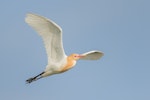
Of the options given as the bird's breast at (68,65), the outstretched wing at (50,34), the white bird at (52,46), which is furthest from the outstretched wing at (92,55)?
the outstretched wing at (50,34)

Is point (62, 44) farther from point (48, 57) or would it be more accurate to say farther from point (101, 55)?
point (101, 55)

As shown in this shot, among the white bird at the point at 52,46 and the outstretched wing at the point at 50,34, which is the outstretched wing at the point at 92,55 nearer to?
the white bird at the point at 52,46

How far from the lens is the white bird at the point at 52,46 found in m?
41.5

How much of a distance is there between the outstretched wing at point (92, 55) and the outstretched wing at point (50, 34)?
7.24 feet

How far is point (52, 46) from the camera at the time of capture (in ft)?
140

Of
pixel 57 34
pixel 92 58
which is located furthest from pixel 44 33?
pixel 92 58

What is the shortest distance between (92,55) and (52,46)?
353 centimetres

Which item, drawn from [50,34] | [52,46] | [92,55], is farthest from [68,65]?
[92,55]

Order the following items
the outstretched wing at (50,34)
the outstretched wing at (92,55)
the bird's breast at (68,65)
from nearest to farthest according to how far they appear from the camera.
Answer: the outstretched wing at (50,34) → the bird's breast at (68,65) → the outstretched wing at (92,55)

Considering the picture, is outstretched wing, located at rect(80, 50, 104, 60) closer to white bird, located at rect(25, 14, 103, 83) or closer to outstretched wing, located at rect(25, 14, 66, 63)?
white bird, located at rect(25, 14, 103, 83)

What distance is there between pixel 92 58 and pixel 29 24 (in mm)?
5507

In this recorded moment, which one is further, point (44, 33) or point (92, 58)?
point (92, 58)

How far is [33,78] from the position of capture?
43.9 meters

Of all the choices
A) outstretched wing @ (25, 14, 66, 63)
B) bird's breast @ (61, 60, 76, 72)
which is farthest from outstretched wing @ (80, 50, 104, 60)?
outstretched wing @ (25, 14, 66, 63)
